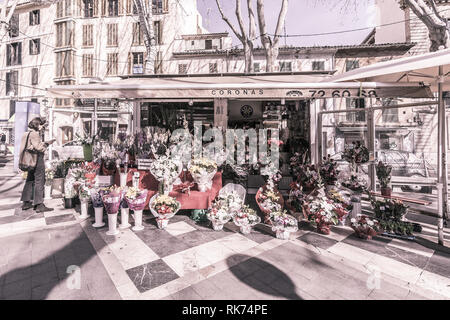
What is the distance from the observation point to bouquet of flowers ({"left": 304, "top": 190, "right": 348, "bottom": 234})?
3.82 metres

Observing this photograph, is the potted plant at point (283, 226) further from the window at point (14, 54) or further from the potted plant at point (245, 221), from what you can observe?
the window at point (14, 54)

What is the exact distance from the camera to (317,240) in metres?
3.69

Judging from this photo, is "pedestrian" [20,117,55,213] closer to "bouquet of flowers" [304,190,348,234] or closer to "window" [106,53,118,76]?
"bouquet of flowers" [304,190,348,234]

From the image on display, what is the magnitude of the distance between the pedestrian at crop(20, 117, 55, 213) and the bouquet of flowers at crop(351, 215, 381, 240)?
632 centimetres

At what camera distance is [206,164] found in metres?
4.41

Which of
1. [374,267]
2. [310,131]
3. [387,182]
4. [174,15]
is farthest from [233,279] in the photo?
[174,15]

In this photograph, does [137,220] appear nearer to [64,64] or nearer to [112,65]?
[112,65]

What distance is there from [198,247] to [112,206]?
163 centimetres

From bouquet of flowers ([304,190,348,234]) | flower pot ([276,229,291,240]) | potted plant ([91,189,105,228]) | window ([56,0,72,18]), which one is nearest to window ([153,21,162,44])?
window ([56,0,72,18])

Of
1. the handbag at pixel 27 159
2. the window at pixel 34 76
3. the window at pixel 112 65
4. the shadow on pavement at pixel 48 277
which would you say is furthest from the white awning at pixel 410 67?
the window at pixel 34 76

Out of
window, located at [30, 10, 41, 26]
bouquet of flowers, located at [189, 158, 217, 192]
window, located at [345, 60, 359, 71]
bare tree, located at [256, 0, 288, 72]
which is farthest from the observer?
window, located at [30, 10, 41, 26]

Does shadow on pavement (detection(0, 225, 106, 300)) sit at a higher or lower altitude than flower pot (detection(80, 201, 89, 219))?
lower
